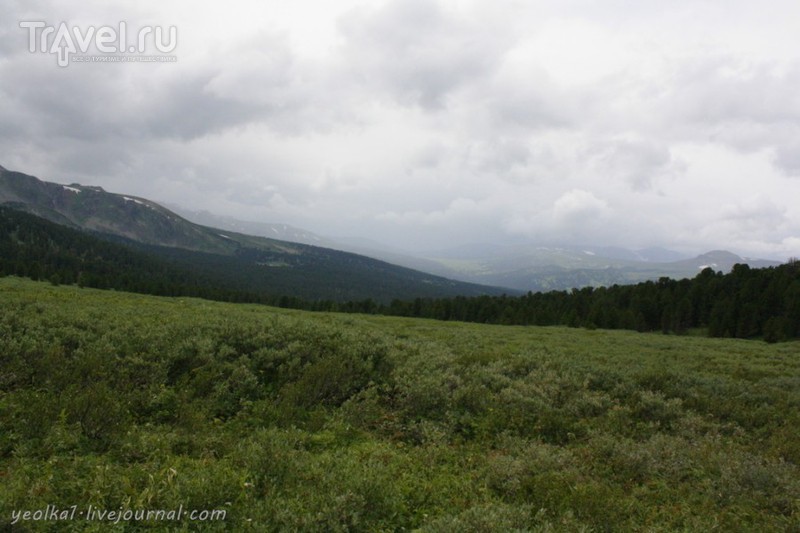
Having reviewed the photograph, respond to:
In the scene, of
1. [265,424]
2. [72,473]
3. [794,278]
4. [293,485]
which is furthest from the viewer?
[794,278]

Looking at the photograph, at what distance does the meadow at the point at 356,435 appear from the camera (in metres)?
6.06

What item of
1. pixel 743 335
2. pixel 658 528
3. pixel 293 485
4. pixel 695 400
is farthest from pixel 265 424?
pixel 743 335

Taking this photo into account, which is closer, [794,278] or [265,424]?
[265,424]

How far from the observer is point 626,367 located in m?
17.4

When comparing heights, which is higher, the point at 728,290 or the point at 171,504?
the point at 728,290

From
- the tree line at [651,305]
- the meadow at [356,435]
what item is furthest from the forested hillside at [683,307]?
the meadow at [356,435]

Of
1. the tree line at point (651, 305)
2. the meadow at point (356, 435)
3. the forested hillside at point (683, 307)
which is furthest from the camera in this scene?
the tree line at point (651, 305)

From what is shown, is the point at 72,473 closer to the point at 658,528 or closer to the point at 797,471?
the point at 658,528

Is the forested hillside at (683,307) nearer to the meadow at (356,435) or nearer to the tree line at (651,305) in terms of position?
the tree line at (651,305)

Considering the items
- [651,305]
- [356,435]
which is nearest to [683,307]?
[651,305]

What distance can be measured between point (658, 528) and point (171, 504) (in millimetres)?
7559

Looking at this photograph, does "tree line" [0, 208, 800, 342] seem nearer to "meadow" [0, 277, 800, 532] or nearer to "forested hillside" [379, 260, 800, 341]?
"forested hillside" [379, 260, 800, 341]

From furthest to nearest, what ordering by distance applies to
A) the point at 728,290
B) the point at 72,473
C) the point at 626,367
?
the point at 728,290 → the point at 626,367 → the point at 72,473

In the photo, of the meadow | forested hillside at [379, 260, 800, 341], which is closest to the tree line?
forested hillside at [379, 260, 800, 341]
